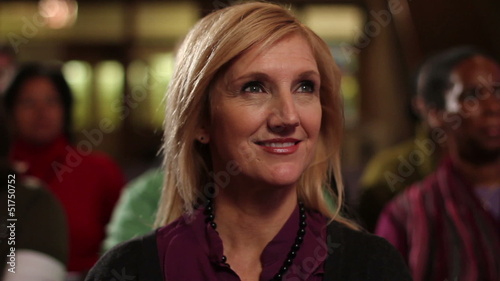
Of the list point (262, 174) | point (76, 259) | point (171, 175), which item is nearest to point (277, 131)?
point (262, 174)

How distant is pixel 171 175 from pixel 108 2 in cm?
633

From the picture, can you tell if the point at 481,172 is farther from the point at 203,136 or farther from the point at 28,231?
the point at 28,231

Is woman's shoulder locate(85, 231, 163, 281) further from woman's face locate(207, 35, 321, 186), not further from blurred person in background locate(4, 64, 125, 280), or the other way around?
blurred person in background locate(4, 64, 125, 280)

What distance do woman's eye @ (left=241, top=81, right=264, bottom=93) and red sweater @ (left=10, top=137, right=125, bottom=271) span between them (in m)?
1.46

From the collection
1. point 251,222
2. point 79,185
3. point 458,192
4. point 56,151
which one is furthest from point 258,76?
point 56,151

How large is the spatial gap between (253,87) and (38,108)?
5.77 feet

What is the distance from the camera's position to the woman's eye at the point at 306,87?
45.8 inches

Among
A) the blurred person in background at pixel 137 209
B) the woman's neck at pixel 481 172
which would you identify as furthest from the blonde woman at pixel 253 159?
the woman's neck at pixel 481 172

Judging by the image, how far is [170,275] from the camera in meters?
1.16

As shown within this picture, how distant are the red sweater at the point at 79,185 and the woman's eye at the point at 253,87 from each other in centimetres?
146

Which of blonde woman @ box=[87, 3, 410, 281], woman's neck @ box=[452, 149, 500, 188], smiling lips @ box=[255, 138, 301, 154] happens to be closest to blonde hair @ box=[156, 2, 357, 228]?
blonde woman @ box=[87, 3, 410, 281]

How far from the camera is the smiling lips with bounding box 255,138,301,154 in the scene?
1.14 meters

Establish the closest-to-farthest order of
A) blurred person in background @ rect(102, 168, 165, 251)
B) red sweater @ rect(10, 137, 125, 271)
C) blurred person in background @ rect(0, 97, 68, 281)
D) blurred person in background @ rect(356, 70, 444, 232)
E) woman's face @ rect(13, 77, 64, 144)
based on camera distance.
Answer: blurred person in background @ rect(0, 97, 68, 281)
blurred person in background @ rect(102, 168, 165, 251)
blurred person in background @ rect(356, 70, 444, 232)
red sweater @ rect(10, 137, 125, 271)
woman's face @ rect(13, 77, 64, 144)

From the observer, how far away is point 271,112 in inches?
44.8
